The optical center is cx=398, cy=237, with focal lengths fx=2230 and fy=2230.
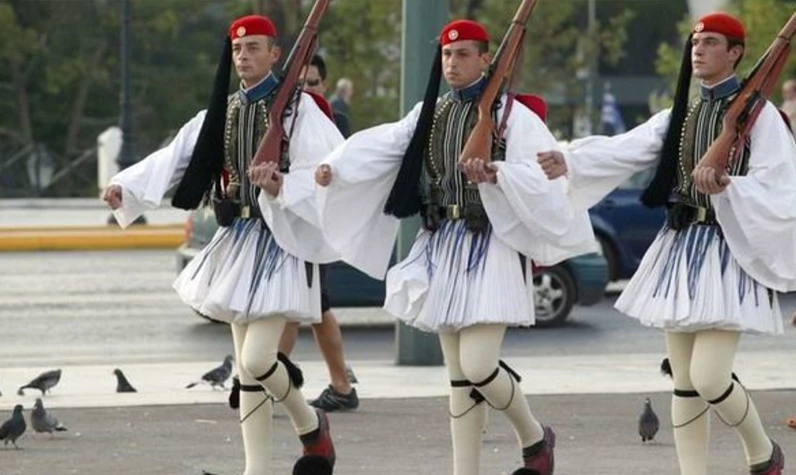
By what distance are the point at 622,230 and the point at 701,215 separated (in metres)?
11.2

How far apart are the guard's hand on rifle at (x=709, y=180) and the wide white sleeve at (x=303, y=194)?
5.34 feet

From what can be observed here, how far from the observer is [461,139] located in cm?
913

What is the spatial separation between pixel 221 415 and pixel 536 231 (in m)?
3.54

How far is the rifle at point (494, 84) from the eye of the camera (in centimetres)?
897

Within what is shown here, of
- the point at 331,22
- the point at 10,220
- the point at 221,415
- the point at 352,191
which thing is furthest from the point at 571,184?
the point at 331,22

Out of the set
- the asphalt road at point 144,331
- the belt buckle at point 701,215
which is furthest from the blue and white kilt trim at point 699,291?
the asphalt road at point 144,331

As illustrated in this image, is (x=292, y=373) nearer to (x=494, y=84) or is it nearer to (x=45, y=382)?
(x=494, y=84)

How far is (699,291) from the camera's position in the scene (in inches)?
347

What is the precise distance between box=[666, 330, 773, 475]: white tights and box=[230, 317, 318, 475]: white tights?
161 centimetres

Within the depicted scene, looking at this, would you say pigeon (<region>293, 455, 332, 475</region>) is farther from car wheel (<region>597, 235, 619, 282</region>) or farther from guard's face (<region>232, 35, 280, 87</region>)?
car wheel (<region>597, 235, 619, 282</region>)

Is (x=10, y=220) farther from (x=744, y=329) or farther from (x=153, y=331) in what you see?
(x=744, y=329)

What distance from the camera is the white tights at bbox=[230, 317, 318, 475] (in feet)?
30.5

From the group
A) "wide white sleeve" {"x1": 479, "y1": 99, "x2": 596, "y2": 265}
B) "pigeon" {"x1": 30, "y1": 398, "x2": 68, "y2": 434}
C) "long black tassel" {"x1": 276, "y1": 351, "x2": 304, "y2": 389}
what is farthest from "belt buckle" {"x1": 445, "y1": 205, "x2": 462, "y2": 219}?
"pigeon" {"x1": 30, "y1": 398, "x2": 68, "y2": 434}

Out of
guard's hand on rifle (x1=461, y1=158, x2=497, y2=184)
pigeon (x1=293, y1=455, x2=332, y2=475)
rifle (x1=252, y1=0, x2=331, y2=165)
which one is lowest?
pigeon (x1=293, y1=455, x2=332, y2=475)
